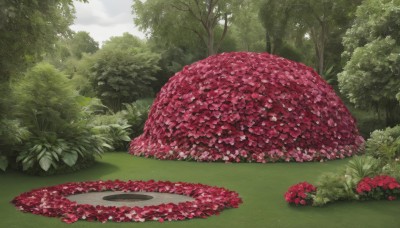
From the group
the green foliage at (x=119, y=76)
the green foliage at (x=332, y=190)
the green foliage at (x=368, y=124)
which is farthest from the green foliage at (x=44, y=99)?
the green foliage at (x=119, y=76)

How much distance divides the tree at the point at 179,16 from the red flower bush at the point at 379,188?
22.7 meters

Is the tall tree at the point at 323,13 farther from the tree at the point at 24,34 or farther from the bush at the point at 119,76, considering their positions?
the tree at the point at 24,34

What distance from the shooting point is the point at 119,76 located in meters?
22.8

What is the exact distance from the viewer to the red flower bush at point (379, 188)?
21.4 feet

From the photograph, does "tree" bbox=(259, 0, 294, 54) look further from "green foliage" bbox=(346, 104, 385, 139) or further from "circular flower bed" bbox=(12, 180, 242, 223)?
"circular flower bed" bbox=(12, 180, 242, 223)

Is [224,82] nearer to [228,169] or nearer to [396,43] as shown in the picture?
[228,169]

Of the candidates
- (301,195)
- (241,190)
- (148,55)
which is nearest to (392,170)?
(301,195)

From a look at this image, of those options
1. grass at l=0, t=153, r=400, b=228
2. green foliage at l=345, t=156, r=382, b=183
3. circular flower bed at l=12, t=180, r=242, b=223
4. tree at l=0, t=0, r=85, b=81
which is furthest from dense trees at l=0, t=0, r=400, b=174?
green foliage at l=345, t=156, r=382, b=183

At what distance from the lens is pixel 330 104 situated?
39.4ft

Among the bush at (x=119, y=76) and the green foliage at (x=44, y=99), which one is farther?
the bush at (x=119, y=76)

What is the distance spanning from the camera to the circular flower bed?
575 cm

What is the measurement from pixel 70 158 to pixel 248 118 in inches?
160

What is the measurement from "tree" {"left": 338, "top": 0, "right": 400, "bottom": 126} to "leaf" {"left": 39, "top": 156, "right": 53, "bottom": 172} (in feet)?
28.2

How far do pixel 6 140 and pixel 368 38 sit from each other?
10.1 m
